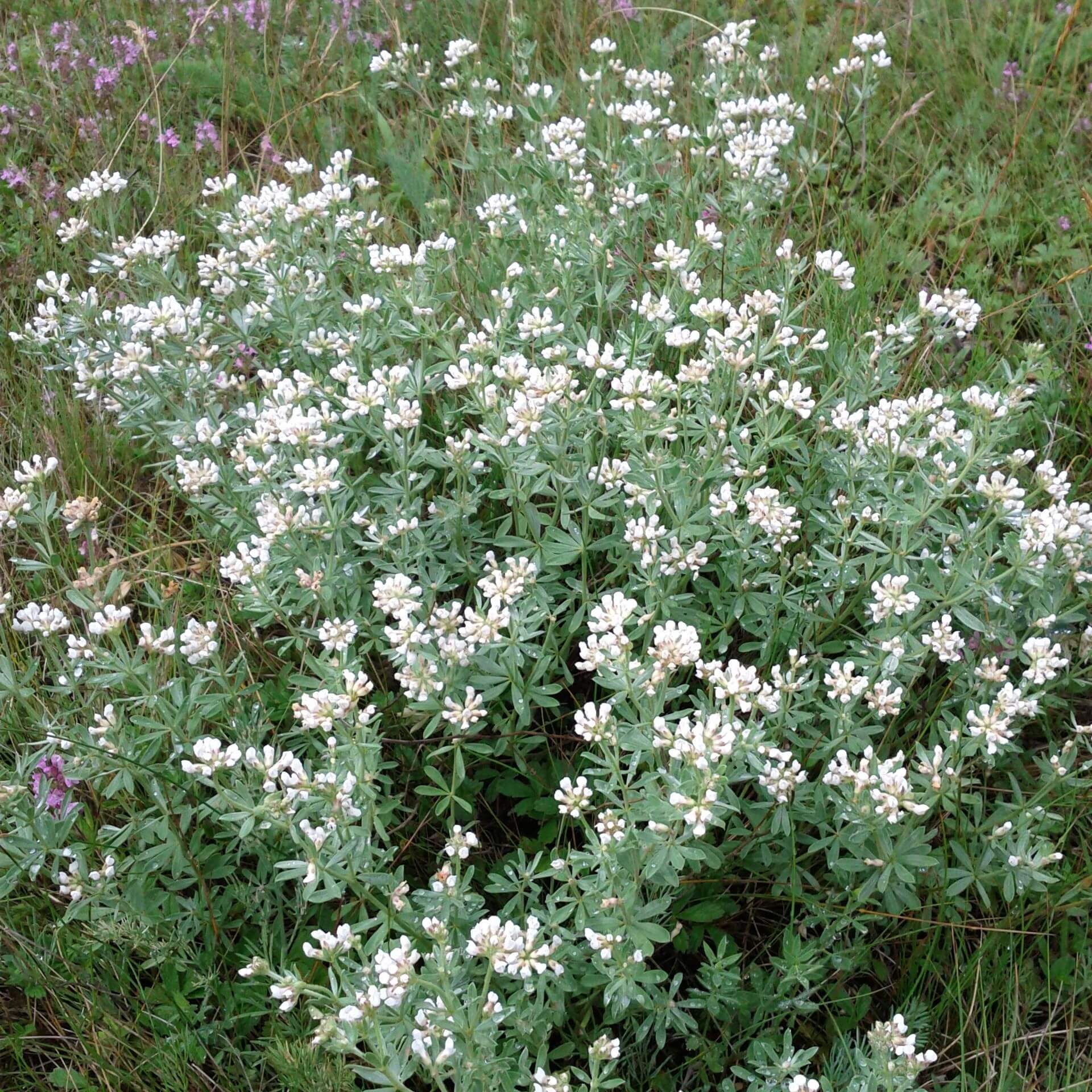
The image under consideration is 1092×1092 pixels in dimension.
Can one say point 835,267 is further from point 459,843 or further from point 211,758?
point 211,758

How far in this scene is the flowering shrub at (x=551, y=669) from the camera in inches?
93.9

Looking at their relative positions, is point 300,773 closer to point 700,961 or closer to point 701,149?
point 700,961

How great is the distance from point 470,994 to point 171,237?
2.52m

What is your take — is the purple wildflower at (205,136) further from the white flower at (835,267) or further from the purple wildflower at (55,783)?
the purple wildflower at (55,783)

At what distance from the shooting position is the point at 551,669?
2938mm

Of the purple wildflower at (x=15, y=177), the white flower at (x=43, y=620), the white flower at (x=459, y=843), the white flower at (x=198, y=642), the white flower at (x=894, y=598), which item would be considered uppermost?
the purple wildflower at (x=15, y=177)

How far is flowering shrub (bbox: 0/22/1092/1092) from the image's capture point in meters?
2.38

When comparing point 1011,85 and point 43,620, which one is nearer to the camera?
point 43,620

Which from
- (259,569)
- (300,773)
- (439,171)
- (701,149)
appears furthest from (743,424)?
(439,171)

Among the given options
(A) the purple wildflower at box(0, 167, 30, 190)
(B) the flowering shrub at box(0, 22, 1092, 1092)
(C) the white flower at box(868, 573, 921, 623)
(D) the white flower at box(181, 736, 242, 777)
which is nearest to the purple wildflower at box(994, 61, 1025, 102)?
(B) the flowering shrub at box(0, 22, 1092, 1092)

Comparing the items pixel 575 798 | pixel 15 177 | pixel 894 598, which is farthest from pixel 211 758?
pixel 15 177

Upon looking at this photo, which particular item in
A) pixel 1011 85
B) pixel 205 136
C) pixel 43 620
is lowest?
pixel 43 620

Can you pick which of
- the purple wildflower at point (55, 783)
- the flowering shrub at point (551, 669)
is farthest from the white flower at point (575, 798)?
the purple wildflower at point (55, 783)

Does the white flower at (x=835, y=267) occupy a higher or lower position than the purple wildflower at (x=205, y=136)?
lower
